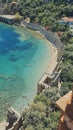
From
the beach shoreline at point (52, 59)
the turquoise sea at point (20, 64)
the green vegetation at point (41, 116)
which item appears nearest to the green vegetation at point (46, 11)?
the turquoise sea at point (20, 64)

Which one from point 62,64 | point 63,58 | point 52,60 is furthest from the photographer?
point 52,60

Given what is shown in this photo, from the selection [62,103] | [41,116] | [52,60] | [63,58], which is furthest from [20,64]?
[62,103]

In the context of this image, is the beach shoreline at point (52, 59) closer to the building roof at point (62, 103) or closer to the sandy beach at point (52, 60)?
the sandy beach at point (52, 60)

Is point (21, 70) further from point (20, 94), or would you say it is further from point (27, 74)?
point (20, 94)

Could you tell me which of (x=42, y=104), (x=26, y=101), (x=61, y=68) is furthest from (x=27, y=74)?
(x=42, y=104)

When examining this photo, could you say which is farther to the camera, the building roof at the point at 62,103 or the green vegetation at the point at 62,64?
the green vegetation at the point at 62,64

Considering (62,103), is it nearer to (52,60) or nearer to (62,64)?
(62,64)

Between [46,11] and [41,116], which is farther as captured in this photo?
[46,11]

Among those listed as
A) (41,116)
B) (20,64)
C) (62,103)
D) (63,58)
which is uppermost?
(62,103)
